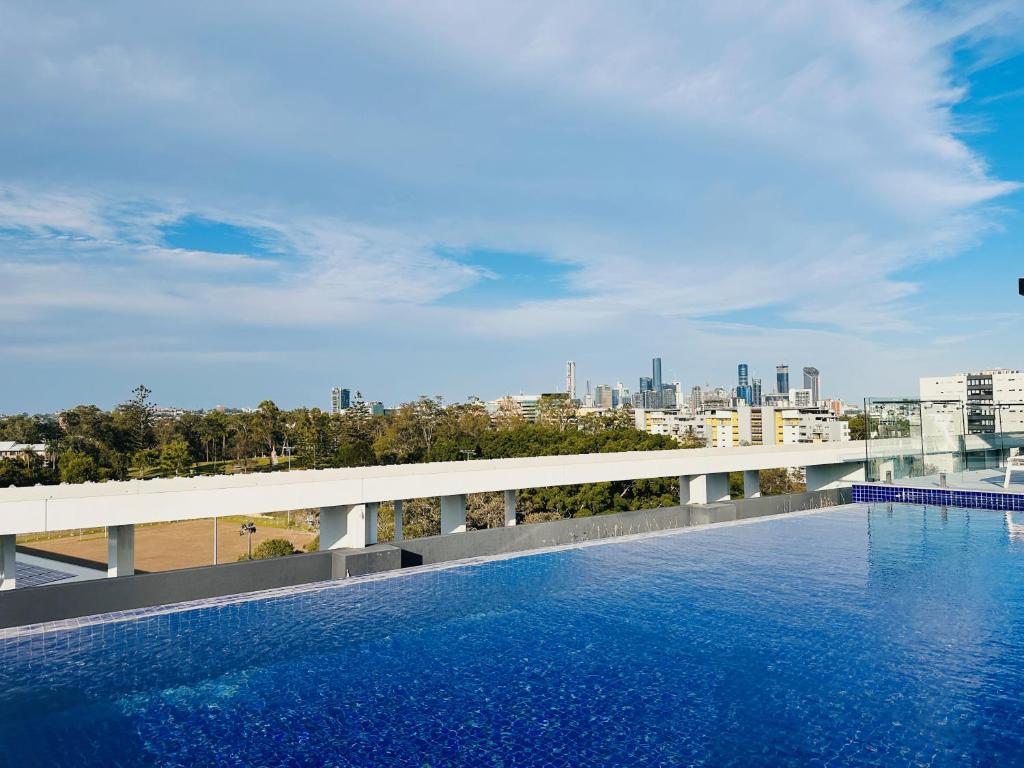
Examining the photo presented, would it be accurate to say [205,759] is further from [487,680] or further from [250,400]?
[250,400]

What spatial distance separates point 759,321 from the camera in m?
37.9

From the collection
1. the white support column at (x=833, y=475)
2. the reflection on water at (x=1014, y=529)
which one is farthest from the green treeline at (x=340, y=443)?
the reflection on water at (x=1014, y=529)

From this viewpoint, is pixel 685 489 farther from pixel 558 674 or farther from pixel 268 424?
pixel 268 424

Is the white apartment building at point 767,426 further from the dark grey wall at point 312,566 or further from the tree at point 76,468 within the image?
the dark grey wall at point 312,566

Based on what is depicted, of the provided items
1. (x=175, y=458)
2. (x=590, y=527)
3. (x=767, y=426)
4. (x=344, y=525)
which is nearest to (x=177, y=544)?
(x=175, y=458)

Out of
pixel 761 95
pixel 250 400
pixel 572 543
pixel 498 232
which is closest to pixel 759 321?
pixel 498 232

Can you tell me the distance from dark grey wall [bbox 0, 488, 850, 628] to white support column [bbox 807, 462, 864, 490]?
212 inches

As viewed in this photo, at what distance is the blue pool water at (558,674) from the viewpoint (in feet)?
14.1

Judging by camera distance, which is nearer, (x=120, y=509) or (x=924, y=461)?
(x=120, y=509)

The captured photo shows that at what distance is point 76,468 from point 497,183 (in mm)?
30545

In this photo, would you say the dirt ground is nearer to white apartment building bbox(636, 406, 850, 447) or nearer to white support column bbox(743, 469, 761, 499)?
white support column bbox(743, 469, 761, 499)

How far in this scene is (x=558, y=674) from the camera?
549 cm

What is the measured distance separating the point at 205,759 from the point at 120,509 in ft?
15.0

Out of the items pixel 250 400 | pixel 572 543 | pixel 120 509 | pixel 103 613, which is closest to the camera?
pixel 103 613
